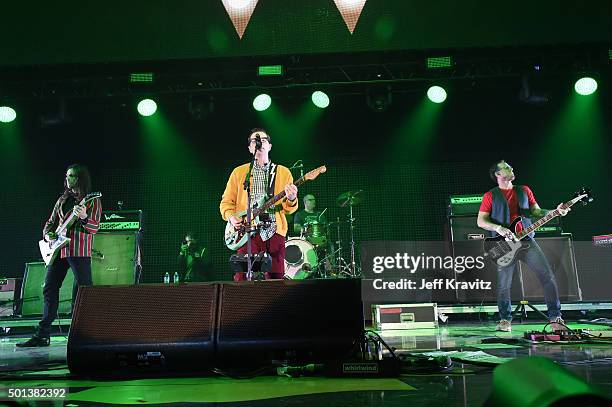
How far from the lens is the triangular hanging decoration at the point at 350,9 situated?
25.2ft

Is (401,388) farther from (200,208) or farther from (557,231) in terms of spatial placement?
(200,208)

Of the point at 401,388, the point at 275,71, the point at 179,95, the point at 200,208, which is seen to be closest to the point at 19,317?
the point at 200,208

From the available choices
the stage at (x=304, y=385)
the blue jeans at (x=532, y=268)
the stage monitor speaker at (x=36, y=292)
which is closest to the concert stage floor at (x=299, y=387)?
the stage at (x=304, y=385)

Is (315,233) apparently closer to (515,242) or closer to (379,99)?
(379,99)

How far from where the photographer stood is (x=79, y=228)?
5.94 m

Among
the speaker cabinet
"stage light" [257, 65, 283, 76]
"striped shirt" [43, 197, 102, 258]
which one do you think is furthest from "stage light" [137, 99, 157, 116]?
the speaker cabinet

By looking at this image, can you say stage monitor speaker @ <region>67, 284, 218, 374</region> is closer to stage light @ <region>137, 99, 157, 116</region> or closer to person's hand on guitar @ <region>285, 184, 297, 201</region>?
person's hand on guitar @ <region>285, 184, 297, 201</region>

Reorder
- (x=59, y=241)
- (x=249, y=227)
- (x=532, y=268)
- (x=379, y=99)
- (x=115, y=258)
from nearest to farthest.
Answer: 1. (x=249, y=227)
2. (x=59, y=241)
3. (x=532, y=268)
4. (x=115, y=258)
5. (x=379, y=99)

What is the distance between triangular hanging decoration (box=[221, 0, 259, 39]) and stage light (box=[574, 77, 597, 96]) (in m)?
6.23

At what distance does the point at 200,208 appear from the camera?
11375 mm

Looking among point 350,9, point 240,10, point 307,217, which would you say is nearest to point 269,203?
point 240,10

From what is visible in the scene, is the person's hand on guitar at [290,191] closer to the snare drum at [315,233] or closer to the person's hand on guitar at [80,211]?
the person's hand on guitar at [80,211]

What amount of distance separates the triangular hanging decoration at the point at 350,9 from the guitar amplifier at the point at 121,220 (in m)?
4.80

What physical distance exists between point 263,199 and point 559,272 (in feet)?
16.2
